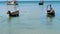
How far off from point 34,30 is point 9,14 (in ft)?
43.6

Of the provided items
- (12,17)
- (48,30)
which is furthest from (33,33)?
(12,17)

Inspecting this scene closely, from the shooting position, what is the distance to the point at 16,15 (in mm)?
35906

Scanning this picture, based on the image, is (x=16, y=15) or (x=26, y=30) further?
(x=16, y=15)

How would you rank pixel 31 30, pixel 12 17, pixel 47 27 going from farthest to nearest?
pixel 12 17 → pixel 47 27 → pixel 31 30

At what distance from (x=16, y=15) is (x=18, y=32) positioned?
1426 centimetres

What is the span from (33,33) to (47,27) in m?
3.67

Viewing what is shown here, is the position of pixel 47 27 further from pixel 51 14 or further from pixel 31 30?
pixel 51 14

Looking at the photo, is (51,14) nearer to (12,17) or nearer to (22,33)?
(12,17)

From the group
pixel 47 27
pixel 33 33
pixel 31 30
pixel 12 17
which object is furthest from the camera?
pixel 12 17

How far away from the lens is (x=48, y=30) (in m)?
22.5

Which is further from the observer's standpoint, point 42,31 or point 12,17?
point 12,17

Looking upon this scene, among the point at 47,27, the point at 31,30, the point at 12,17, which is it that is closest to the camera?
the point at 31,30

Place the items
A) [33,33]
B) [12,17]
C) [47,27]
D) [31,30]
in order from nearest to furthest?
1. [33,33]
2. [31,30]
3. [47,27]
4. [12,17]

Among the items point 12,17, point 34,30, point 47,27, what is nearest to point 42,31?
point 34,30
